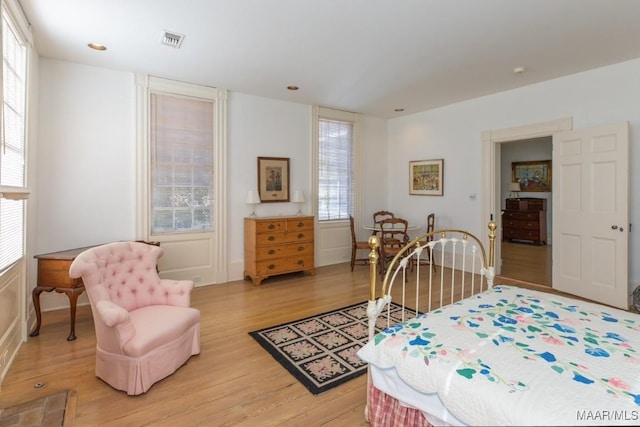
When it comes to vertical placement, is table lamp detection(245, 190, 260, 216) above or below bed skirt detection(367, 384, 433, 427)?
above

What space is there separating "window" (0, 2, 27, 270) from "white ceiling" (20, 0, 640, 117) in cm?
36

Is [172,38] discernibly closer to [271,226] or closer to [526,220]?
[271,226]

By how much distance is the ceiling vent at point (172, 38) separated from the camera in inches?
124

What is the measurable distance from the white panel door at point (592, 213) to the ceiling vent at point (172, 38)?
15.1 feet

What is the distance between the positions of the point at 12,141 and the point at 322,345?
3070mm

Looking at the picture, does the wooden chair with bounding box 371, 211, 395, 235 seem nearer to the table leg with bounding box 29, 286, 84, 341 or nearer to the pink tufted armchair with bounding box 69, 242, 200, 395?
the pink tufted armchair with bounding box 69, 242, 200, 395

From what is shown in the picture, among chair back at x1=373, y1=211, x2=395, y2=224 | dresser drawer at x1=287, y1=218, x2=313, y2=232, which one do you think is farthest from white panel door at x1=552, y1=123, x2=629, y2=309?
dresser drawer at x1=287, y1=218, x2=313, y2=232

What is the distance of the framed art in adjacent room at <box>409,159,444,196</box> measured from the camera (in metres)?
5.92

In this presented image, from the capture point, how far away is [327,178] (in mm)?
6008

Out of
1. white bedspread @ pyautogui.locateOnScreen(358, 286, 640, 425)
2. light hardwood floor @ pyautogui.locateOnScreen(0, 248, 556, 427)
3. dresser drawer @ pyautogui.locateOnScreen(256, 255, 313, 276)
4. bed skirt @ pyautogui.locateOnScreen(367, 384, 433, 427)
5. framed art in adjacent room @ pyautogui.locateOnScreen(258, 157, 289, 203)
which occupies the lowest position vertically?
light hardwood floor @ pyautogui.locateOnScreen(0, 248, 556, 427)

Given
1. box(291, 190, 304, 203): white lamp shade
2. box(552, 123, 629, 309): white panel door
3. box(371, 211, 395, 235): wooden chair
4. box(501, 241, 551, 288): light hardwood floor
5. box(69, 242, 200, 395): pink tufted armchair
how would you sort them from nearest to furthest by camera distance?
box(69, 242, 200, 395): pink tufted armchair, box(552, 123, 629, 309): white panel door, box(501, 241, 551, 288): light hardwood floor, box(291, 190, 304, 203): white lamp shade, box(371, 211, 395, 235): wooden chair

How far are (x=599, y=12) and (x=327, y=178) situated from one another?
4.03 meters

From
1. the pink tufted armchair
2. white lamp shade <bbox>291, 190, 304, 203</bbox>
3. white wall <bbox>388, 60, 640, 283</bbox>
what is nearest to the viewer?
the pink tufted armchair

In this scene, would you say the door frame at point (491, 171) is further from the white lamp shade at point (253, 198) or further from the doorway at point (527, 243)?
the white lamp shade at point (253, 198)
